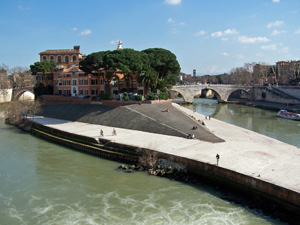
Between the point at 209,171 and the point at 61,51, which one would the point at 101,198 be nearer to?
the point at 209,171

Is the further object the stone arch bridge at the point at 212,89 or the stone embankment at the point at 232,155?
the stone arch bridge at the point at 212,89

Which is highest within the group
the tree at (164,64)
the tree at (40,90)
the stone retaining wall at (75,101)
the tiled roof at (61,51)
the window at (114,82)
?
the tiled roof at (61,51)

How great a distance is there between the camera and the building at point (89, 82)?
181 ft

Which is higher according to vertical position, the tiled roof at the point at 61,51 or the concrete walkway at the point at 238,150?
the tiled roof at the point at 61,51

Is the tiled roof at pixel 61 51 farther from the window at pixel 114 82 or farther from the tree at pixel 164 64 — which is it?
the tree at pixel 164 64

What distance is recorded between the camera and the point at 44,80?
71.8 m

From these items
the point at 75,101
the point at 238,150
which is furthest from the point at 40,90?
the point at 238,150

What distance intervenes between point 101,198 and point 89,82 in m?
41.6

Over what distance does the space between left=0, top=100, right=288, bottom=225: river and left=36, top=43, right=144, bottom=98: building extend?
2700 cm

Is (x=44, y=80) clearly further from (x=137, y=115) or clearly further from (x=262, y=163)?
(x=262, y=163)

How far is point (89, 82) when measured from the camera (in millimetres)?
58750

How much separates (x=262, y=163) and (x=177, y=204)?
7905 millimetres

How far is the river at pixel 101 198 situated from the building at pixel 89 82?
27.0 metres

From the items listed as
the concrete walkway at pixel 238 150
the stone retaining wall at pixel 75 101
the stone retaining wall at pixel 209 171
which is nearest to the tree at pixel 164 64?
the stone retaining wall at pixel 75 101
